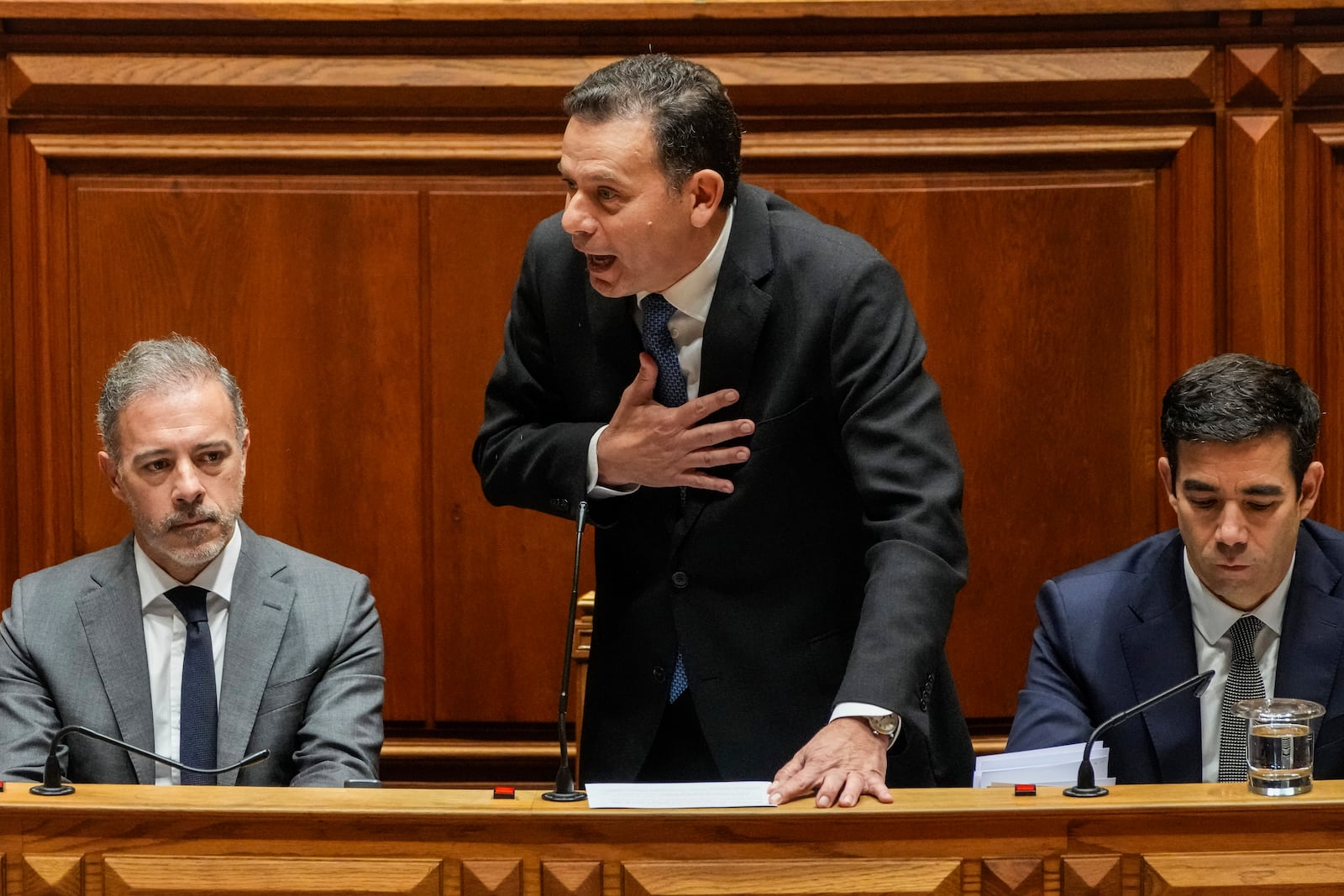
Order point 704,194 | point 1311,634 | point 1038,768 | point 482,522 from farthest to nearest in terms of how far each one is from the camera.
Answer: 1. point 482,522
2. point 1311,634
3. point 704,194
4. point 1038,768

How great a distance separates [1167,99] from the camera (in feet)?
9.90

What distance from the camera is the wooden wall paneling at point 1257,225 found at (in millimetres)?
3006

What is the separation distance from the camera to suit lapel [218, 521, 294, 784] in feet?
7.82

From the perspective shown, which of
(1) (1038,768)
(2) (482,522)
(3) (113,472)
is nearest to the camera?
(1) (1038,768)

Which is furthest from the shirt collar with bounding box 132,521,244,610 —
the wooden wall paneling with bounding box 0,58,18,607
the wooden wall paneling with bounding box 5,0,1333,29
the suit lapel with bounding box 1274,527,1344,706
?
the suit lapel with bounding box 1274,527,1344,706

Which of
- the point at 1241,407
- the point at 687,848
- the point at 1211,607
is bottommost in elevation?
the point at 687,848

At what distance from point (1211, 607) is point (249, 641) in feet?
4.63

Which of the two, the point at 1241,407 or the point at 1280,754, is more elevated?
the point at 1241,407

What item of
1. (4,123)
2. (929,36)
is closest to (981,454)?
(929,36)

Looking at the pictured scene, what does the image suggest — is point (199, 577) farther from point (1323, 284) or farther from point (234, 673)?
point (1323, 284)

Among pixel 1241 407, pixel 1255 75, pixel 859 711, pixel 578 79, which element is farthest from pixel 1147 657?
pixel 578 79

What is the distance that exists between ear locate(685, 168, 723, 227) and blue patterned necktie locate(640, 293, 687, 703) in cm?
13

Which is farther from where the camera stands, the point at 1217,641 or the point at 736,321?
the point at 1217,641

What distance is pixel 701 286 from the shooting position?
2.13 metres
